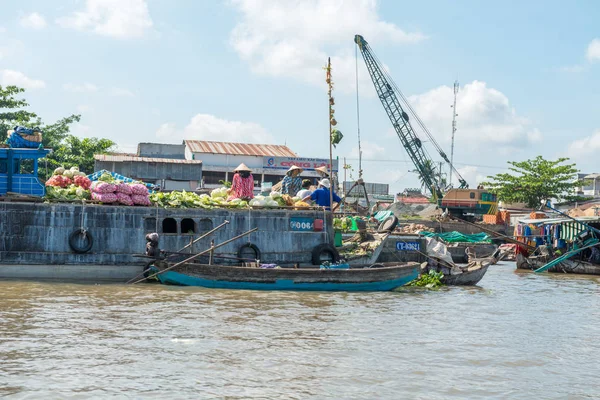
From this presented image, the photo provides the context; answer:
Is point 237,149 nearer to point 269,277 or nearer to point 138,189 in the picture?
point 138,189

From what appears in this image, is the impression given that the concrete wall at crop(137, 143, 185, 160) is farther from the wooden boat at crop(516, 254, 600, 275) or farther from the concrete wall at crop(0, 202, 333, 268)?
the concrete wall at crop(0, 202, 333, 268)

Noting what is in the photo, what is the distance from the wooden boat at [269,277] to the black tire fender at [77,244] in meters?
2.22

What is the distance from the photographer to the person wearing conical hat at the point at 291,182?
24188 millimetres

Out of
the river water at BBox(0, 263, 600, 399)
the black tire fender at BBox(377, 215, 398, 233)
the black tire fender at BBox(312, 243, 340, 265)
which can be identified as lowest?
the river water at BBox(0, 263, 600, 399)

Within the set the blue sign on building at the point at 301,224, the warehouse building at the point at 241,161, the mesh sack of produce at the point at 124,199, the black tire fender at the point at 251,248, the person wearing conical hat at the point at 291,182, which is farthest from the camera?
the warehouse building at the point at 241,161

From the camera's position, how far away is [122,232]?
1964cm

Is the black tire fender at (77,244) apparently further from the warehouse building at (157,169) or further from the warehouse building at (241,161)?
the warehouse building at (241,161)

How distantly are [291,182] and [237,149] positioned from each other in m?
26.8

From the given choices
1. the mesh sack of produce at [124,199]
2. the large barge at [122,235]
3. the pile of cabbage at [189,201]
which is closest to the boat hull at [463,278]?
the large barge at [122,235]

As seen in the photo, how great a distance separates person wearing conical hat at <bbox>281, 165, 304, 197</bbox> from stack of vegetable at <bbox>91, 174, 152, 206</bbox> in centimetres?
594

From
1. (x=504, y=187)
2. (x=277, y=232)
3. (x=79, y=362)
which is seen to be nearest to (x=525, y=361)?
(x=79, y=362)

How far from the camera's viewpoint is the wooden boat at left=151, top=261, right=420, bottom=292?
1786 cm

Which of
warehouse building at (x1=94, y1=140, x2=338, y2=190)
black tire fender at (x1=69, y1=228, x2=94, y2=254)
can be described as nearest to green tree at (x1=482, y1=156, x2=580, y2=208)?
warehouse building at (x1=94, y1=140, x2=338, y2=190)

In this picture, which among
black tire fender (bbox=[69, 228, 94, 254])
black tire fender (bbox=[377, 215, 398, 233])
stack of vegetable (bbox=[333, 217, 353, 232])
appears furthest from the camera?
stack of vegetable (bbox=[333, 217, 353, 232])
